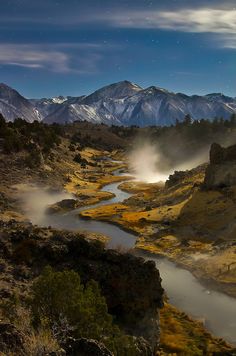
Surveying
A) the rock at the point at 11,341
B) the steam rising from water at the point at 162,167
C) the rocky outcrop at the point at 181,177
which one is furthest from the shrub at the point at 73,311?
the steam rising from water at the point at 162,167

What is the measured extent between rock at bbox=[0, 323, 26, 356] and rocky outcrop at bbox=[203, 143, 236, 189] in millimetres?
77649

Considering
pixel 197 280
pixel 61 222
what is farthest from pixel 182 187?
pixel 197 280

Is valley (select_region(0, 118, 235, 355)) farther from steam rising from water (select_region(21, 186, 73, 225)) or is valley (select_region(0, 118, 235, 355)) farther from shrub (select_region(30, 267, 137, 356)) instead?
→ shrub (select_region(30, 267, 137, 356))

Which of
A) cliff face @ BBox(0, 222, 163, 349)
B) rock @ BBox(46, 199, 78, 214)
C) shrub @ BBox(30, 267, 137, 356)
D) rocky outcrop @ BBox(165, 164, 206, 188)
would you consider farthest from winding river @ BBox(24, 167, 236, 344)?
rocky outcrop @ BBox(165, 164, 206, 188)

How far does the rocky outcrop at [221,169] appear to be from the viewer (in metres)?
91.6

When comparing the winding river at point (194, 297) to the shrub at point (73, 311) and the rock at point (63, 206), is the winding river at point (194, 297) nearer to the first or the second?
the rock at point (63, 206)

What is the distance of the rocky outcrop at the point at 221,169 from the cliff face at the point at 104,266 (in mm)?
59894

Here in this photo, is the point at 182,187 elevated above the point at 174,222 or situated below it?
above

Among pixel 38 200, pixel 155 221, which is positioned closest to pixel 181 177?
pixel 155 221

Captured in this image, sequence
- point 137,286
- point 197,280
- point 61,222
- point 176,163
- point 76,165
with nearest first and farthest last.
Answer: point 137,286
point 197,280
point 61,222
point 76,165
point 176,163

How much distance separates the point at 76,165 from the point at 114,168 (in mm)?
26327

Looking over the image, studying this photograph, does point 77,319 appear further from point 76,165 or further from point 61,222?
point 76,165

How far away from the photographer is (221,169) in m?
92.5

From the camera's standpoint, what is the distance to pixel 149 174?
6905 inches
